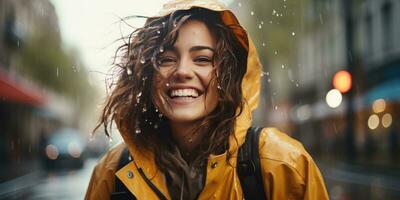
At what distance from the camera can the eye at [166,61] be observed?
7.62ft

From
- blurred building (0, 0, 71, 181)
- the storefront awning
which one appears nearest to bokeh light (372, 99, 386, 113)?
blurred building (0, 0, 71, 181)

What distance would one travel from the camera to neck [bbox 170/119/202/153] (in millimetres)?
2459

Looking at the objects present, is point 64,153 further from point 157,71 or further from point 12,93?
point 157,71

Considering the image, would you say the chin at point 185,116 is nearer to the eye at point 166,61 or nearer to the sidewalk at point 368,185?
the eye at point 166,61

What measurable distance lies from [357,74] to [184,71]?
28.4m

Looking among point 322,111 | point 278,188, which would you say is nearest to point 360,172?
point 322,111

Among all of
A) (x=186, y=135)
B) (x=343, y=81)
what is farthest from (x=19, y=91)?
(x=186, y=135)

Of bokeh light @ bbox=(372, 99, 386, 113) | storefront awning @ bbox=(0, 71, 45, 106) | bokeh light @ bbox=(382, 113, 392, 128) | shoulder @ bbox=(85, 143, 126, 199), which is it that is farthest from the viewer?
bokeh light @ bbox=(382, 113, 392, 128)

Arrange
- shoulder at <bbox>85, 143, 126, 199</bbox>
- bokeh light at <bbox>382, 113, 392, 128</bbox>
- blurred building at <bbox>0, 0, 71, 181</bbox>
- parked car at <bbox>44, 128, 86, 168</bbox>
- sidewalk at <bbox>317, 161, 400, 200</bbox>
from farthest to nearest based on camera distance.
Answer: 1. blurred building at <bbox>0, 0, 71, 181</bbox>
2. bokeh light at <bbox>382, 113, 392, 128</bbox>
3. parked car at <bbox>44, 128, 86, 168</bbox>
4. sidewalk at <bbox>317, 161, 400, 200</bbox>
5. shoulder at <bbox>85, 143, 126, 199</bbox>

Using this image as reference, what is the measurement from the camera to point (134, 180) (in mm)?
2410

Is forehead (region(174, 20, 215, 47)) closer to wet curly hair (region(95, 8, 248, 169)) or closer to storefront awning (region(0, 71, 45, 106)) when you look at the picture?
wet curly hair (region(95, 8, 248, 169))

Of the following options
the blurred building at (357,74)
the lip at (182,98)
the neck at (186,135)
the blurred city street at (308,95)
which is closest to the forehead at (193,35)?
the lip at (182,98)

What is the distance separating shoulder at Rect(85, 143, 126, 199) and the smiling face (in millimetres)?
378

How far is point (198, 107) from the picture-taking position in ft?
7.66
